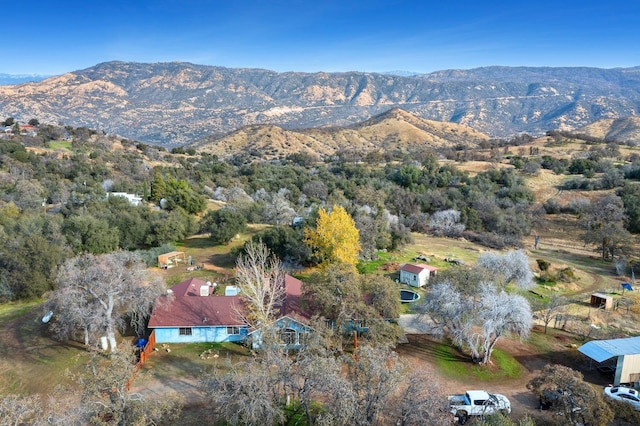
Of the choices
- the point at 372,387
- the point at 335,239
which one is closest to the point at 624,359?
the point at 372,387

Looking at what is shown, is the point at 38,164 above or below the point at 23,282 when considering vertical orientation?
above

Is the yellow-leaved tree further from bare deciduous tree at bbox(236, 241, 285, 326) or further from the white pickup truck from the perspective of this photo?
the white pickup truck

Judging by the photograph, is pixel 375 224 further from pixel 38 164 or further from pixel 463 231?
pixel 38 164

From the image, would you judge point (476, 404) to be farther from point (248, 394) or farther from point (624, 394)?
point (248, 394)

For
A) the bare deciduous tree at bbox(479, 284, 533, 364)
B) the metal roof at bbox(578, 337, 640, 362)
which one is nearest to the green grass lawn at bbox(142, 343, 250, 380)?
the bare deciduous tree at bbox(479, 284, 533, 364)

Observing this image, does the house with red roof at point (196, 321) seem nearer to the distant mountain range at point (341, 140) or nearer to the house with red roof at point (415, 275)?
the house with red roof at point (415, 275)

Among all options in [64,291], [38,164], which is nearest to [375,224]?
[64,291]

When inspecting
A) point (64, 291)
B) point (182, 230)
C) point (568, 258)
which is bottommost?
point (568, 258)
